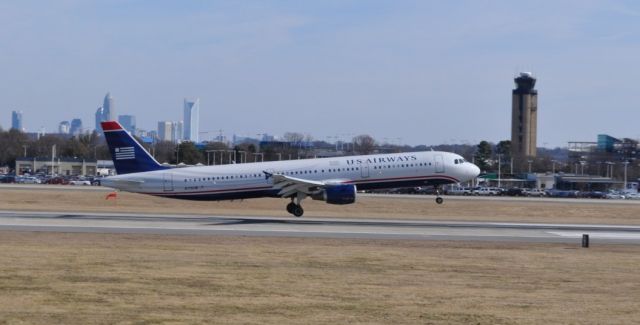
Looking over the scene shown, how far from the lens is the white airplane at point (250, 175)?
50.5 m

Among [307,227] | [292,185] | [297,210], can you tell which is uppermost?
[292,185]

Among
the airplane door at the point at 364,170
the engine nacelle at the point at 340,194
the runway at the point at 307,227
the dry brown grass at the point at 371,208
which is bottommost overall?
the runway at the point at 307,227

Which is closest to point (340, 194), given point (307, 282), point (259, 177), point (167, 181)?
point (259, 177)

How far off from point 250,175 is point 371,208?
614 inches

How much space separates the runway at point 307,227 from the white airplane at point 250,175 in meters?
1.40

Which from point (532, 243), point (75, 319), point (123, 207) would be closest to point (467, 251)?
point (532, 243)

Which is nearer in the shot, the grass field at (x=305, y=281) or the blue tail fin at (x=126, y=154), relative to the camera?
the grass field at (x=305, y=281)

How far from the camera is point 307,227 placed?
4394 centimetres

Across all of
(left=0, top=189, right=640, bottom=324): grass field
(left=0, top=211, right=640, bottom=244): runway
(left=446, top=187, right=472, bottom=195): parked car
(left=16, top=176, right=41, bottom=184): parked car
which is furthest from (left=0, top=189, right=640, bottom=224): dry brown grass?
(left=16, top=176, right=41, bottom=184): parked car

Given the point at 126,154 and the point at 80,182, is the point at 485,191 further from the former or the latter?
the point at 126,154

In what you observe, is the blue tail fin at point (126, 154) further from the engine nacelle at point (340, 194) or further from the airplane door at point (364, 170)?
the airplane door at point (364, 170)

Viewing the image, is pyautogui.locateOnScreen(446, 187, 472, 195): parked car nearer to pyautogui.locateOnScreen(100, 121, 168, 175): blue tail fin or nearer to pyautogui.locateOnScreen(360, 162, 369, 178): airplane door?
pyautogui.locateOnScreen(360, 162, 369, 178): airplane door

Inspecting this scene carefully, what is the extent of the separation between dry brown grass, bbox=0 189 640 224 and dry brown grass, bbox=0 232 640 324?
2244cm

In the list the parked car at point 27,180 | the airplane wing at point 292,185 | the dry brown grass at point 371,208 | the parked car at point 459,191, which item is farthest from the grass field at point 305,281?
the parked car at point 27,180
